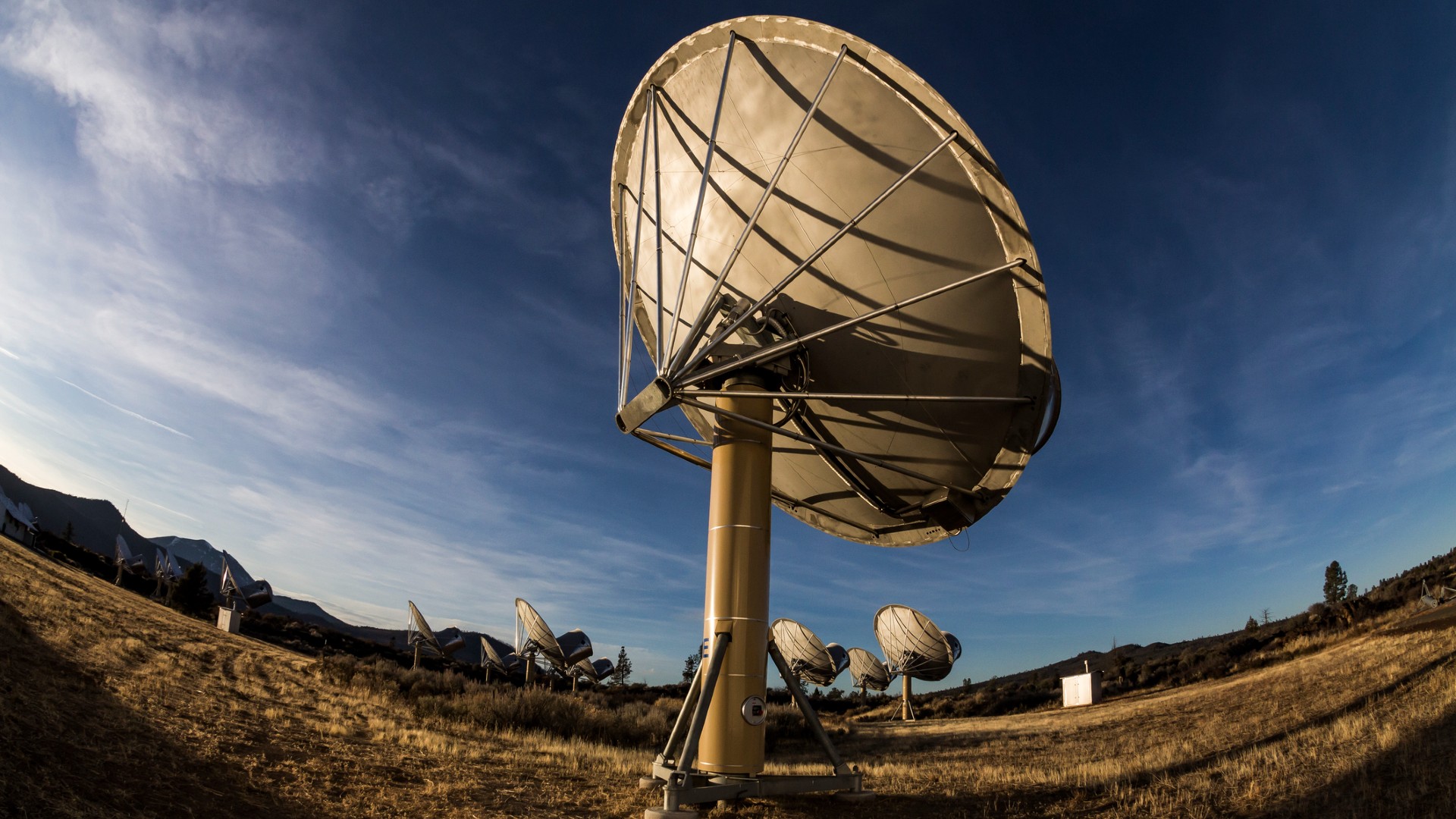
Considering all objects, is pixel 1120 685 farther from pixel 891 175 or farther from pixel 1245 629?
pixel 891 175

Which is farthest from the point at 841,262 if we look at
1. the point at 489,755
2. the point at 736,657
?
the point at 489,755

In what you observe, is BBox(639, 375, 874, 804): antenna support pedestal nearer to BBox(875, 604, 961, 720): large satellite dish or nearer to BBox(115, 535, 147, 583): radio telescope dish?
BBox(875, 604, 961, 720): large satellite dish

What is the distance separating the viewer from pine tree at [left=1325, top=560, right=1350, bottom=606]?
66.4 meters

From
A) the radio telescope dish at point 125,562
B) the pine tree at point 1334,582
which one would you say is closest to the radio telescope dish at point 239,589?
the radio telescope dish at point 125,562

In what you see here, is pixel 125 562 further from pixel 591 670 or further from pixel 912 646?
pixel 912 646

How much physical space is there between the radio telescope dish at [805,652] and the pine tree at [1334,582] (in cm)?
4732

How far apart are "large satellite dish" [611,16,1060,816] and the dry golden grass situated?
2.49 meters

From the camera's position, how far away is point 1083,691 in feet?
122

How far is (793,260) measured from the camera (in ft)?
36.4

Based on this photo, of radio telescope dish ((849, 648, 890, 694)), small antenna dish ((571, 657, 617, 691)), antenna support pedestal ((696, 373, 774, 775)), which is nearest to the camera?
antenna support pedestal ((696, 373, 774, 775))

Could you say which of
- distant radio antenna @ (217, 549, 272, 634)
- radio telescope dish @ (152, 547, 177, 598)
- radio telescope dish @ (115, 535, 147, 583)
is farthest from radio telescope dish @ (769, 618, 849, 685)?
radio telescope dish @ (115, 535, 147, 583)

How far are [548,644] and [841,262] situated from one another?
38983mm

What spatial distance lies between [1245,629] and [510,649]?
64.1m

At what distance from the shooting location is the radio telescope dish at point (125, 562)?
62.1m
